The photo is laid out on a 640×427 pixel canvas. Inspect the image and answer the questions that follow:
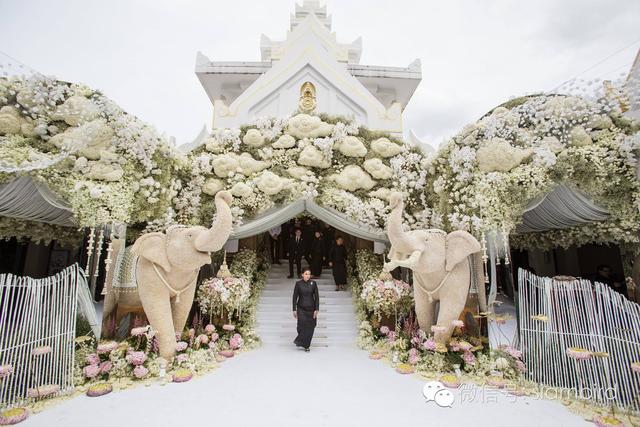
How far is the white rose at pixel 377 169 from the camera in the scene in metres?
6.80

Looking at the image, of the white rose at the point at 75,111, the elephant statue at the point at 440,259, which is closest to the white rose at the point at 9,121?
the white rose at the point at 75,111

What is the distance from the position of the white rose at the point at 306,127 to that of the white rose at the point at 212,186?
186 cm

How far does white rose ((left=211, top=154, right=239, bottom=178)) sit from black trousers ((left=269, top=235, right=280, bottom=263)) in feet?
12.8

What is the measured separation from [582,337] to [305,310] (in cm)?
390

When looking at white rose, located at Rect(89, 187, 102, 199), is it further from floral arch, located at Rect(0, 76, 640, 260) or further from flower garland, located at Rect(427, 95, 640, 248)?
flower garland, located at Rect(427, 95, 640, 248)

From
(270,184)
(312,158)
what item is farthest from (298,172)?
(270,184)

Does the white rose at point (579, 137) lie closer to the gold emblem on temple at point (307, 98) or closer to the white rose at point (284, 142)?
the white rose at point (284, 142)

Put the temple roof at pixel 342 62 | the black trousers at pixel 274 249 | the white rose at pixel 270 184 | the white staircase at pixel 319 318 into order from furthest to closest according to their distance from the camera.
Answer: the temple roof at pixel 342 62 → the black trousers at pixel 274 249 → the white rose at pixel 270 184 → the white staircase at pixel 319 318

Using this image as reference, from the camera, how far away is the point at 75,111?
16.2 ft

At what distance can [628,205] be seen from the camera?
4.84 meters

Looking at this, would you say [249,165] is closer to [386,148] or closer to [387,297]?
[386,148]

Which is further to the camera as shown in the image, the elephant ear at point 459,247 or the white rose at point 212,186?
the white rose at point 212,186

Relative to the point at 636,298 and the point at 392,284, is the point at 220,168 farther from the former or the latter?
the point at 636,298

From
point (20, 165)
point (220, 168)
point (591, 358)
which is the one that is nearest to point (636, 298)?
point (591, 358)
